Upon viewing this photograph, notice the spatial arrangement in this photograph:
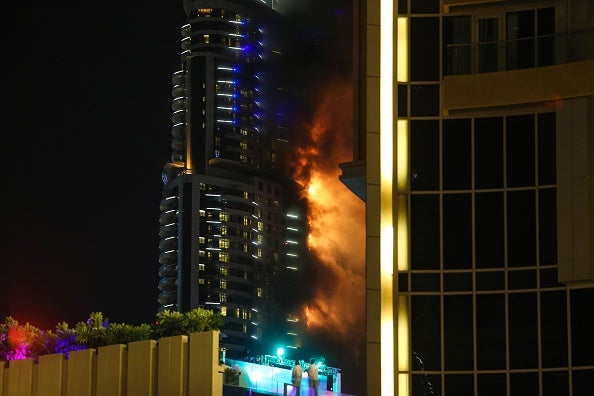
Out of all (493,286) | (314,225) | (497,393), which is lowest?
(497,393)

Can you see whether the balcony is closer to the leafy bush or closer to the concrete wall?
the concrete wall

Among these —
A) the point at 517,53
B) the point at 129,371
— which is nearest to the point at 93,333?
the point at 129,371

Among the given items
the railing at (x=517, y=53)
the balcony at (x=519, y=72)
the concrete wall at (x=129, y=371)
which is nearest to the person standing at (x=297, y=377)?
the concrete wall at (x=129, y=371)

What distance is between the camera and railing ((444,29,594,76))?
34281 millimetres

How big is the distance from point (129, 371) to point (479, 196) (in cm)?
1178

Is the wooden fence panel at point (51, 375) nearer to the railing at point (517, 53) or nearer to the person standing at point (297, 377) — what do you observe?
the person standing at point (297, 377)

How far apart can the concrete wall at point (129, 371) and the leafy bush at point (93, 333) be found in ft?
4.55

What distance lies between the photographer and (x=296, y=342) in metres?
178

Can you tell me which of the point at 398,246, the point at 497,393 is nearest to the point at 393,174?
the point at 398,246

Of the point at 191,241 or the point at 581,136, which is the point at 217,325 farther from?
the point at 191,241

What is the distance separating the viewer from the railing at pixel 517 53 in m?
34.3

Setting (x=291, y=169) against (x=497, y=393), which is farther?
(x=291, y=169)

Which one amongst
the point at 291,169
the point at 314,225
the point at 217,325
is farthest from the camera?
the point at 291,169

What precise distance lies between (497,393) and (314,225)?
143845 millimetres
